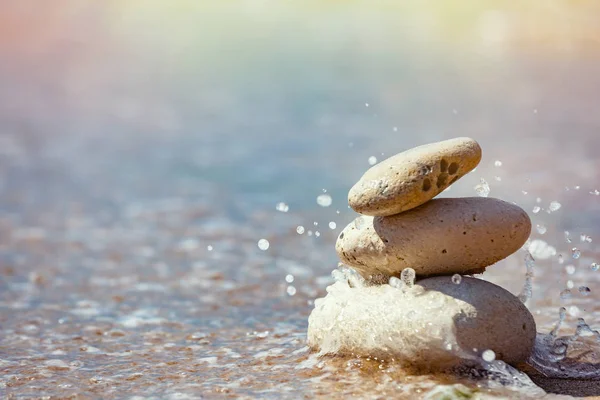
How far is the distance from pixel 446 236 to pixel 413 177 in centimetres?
40

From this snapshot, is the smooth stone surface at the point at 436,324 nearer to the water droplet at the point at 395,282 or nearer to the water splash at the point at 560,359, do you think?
the water droplet at the point at 395,282

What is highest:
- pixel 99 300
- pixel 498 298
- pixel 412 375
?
pixel 99 300

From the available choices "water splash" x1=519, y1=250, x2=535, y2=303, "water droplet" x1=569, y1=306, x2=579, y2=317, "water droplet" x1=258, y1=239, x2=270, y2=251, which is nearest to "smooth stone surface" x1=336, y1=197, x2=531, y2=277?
"water splash" x1=519, y1=250, x2=535, y2=303

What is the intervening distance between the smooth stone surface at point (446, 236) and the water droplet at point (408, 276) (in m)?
0.03

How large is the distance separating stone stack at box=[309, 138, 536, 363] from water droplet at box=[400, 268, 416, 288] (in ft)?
0.10

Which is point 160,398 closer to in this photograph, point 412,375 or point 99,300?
point 412,375

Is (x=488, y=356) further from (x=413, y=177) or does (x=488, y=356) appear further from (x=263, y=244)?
(x=263, y=244)

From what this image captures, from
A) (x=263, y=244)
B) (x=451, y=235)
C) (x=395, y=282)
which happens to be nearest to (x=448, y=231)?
(x=451, y=235)

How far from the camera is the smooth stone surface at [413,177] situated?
14.4 feet

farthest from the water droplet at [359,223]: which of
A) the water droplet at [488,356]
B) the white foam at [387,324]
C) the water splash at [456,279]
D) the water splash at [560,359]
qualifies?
the water splash at [560,359]

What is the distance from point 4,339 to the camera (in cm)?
613

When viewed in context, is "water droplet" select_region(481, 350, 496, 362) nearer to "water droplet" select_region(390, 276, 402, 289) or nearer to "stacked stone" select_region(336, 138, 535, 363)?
"stacked stone" select_region(336, 138, 535, 363)

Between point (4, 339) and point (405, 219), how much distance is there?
340 cm

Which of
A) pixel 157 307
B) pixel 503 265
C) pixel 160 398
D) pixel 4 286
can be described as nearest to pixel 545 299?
pixel 503 265
